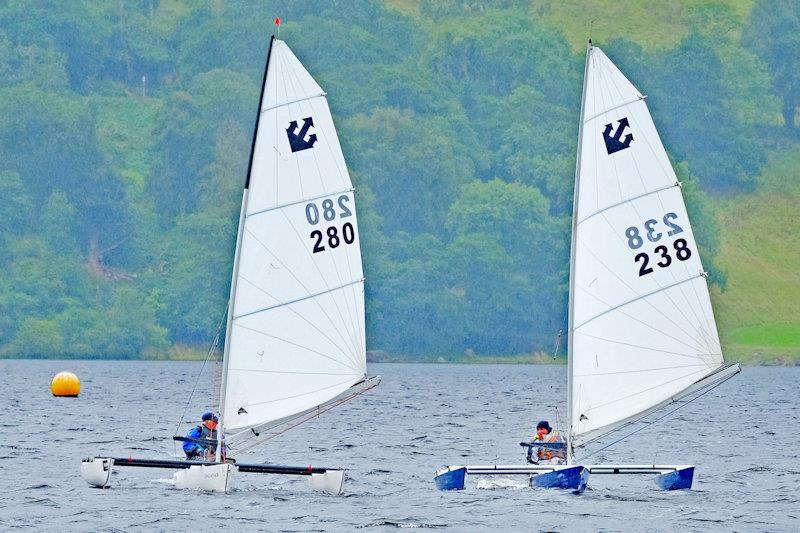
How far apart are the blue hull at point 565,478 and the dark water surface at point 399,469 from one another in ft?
1.53

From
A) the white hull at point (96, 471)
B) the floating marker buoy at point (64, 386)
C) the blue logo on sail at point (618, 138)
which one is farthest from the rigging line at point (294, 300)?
the floating marker buoy at point (64, 386)

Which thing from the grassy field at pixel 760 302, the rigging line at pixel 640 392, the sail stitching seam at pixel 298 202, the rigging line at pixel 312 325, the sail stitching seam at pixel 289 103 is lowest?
the rigging line at pixel 640 392

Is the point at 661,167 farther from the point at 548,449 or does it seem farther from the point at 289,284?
the point at 289,284

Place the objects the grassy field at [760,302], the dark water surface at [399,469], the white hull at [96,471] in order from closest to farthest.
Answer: the dark water surface at [399,469] → the white hull at [96,471] → the grassy field at [760,302]

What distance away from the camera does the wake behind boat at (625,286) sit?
143ft

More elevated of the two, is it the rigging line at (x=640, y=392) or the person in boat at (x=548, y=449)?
the rigging line at (x=640, y=392)

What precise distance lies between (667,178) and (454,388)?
259 ft

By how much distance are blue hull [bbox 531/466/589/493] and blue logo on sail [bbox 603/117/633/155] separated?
750 cm

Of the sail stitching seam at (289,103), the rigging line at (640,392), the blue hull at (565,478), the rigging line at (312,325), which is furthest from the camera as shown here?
the rigging line at (640,392)

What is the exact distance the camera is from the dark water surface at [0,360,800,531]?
41688mm

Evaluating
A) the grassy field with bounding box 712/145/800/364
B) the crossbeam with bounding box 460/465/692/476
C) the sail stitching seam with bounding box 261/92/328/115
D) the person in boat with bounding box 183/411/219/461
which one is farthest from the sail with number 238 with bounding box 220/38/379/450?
the grassy field with bounding box 712/145/800/364

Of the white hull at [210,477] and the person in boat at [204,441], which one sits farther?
the person in boat at [204,441]

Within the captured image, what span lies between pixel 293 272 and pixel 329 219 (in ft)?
4.91

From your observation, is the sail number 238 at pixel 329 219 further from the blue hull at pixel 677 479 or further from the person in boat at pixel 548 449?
the blue hull at pixel 677 479
